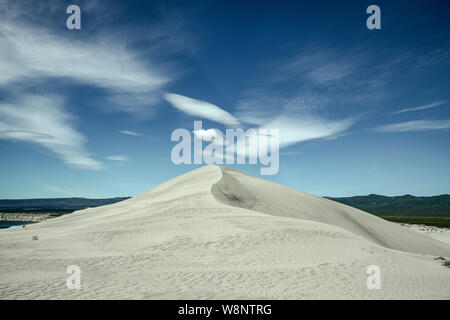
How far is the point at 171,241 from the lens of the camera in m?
12.7

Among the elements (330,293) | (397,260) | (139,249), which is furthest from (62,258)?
(397,260)

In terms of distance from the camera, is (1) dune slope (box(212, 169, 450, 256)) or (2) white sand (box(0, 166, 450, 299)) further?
(1) dune slope (box(212, 169, 450, 256))

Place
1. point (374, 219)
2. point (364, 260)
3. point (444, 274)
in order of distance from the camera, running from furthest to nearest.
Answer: point (374, 219) < point (364, 260) < point (444, 274)

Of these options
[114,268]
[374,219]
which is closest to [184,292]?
[114,268]

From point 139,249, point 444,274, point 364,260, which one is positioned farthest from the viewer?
point 139,249

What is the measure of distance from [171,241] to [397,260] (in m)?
9.06

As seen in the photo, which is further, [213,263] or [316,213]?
[316,213]

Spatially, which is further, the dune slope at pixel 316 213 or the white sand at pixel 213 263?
the dune slope at pixel 316 213

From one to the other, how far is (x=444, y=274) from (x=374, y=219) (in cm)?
2688
